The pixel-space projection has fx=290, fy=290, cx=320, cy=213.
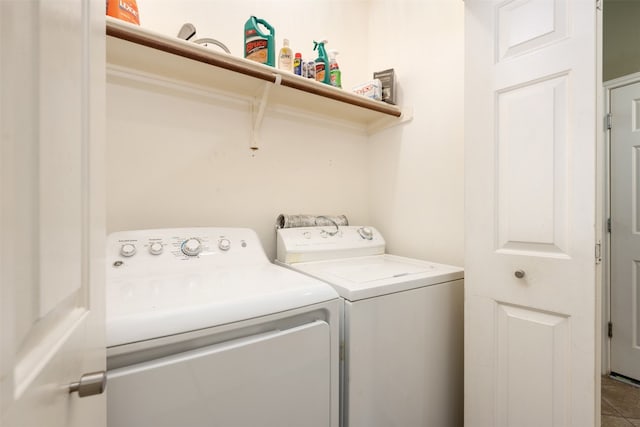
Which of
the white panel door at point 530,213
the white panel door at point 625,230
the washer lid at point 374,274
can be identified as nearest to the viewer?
the white panel door at point 530,213

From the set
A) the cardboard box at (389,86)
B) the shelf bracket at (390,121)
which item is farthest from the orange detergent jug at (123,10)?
the shelf bracket at (390,121)

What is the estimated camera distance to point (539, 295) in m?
1.03

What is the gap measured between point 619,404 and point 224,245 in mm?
2606

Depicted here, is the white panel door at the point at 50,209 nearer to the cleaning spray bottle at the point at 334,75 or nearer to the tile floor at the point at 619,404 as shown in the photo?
the cleaning spray bottle at the point at 334,75

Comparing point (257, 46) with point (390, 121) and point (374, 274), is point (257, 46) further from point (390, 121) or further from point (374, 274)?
point (374, 274)

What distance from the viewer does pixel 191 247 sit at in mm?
1249

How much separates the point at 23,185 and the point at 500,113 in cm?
135

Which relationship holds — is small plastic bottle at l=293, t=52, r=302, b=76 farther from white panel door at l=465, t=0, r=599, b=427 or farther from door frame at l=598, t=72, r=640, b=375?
door frame at l=598, t=72, r=640, b=375

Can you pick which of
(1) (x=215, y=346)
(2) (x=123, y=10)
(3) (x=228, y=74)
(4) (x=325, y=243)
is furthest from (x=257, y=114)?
(1) (x=215, y=346)

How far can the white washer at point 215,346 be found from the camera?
27.0 inches

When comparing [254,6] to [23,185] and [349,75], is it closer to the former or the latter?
[349,75]

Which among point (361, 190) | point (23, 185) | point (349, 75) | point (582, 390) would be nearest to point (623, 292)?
point (582, 390)

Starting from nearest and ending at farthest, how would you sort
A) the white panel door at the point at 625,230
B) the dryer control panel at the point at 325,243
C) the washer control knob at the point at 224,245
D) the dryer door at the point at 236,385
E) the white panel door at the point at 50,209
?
1. the white panel door at the point at 50,209
2. the dryer door at the point at 236,385
3. the washer control knob at the point at 224,245
4. the dryer control panel at the point at 325,243
5. the white panel door at the point at 625,230

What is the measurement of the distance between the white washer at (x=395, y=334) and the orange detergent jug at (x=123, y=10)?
1114mm
